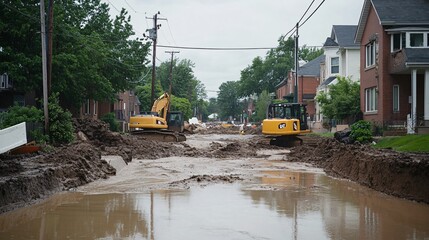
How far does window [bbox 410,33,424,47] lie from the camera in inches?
1214

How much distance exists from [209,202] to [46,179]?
15.5 ft

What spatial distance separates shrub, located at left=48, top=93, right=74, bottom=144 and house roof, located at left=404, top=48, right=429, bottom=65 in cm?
1819

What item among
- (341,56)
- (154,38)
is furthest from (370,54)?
(154,38)

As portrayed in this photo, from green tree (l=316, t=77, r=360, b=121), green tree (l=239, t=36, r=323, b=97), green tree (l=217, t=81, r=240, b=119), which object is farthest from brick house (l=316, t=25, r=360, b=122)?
green tree (l=217, t=81, r=240, b=119)

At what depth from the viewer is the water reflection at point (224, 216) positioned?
8.66m

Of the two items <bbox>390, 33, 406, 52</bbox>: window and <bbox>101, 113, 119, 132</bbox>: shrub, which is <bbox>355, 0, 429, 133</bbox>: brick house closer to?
<bbox>390, 33, 406, 52</bbox>: window

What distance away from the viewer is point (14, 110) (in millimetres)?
23344

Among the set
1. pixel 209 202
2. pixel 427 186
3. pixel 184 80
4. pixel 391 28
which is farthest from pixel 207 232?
pixel 184 80

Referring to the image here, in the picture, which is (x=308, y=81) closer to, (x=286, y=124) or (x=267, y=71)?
(x=267, y=71)

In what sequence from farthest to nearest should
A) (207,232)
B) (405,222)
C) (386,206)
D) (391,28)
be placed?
1. (391,28)
2. (386,206)
3. (405,222)
4. (207,232)

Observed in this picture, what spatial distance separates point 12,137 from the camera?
656 inches

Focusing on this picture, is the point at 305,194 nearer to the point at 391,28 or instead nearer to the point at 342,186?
the point at 342,186

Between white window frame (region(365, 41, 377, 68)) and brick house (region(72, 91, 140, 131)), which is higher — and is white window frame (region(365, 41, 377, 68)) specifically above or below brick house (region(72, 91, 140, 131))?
above

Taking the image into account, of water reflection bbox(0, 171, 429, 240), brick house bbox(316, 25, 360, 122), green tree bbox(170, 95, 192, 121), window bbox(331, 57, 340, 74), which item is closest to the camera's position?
water reflection bbox(0, 171, 429, 240)
